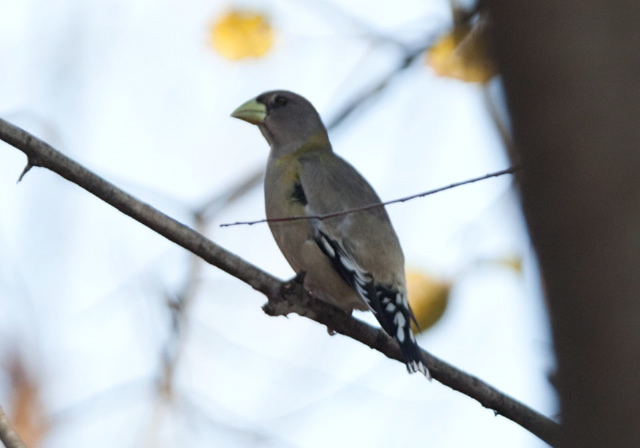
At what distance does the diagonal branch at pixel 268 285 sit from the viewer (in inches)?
139

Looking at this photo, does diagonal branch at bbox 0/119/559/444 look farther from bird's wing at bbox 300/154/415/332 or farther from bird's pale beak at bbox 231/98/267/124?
bird's pale beak at bbox 231/98/267/124

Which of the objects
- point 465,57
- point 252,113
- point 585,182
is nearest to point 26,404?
point 252,113

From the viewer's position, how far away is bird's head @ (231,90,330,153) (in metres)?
6.27

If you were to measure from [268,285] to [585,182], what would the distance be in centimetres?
273

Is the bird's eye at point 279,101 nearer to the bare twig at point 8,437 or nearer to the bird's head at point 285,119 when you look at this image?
the bird's head at point 285,119

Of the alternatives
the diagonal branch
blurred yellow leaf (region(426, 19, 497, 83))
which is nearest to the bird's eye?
blurred yellow leaf (region(426, 19, 497, 83))

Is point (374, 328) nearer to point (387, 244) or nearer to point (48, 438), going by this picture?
point (387, 244)

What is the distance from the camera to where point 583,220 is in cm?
131

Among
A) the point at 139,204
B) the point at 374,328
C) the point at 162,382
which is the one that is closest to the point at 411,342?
the point at 374,328

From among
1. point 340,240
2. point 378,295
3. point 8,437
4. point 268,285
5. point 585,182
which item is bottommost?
point 8,437

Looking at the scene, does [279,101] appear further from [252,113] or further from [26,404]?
[26,404]

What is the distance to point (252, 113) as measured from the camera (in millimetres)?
6562

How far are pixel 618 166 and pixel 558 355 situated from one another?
0.28m

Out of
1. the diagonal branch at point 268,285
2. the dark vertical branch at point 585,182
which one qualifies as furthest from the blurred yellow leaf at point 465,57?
the dark vertical branch at point 585,182
